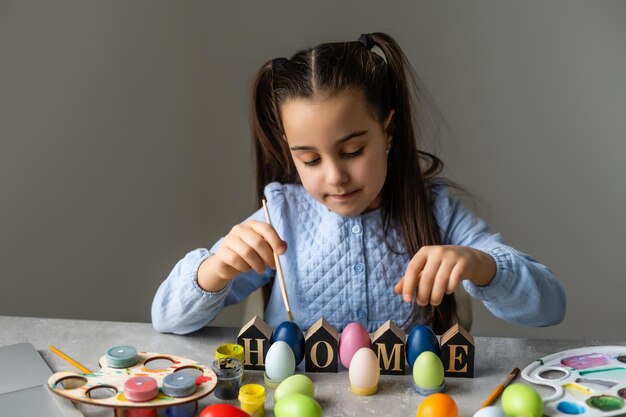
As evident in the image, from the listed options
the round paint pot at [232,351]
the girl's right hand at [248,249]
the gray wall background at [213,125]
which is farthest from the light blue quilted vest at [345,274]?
the gray wall background at [213,125]

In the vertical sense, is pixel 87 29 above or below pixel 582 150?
above

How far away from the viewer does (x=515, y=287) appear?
124 cm

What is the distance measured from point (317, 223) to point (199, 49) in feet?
3.00

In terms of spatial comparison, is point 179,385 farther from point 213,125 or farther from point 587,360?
point 213,125

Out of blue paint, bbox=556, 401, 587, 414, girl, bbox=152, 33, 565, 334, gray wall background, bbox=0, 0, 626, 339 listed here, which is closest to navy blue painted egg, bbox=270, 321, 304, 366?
girl, bbox=152, 33, 565, 334

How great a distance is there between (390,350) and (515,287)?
27 cm

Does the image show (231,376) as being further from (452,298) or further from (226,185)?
(226,185)

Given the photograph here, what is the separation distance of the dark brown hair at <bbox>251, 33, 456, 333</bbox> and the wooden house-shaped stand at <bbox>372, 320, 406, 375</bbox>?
1.08 ft

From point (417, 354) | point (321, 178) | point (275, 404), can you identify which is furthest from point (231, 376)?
point (321, 178)

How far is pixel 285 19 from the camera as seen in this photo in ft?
7.06

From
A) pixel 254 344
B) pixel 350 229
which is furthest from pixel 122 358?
pixel 350 229

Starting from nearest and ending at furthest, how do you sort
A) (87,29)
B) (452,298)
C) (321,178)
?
1. (321,178)
2. (452,298)
3. (87,29)

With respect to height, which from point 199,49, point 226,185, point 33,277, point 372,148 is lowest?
point 33,277

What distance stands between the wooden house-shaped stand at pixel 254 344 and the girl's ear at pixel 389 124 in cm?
44
